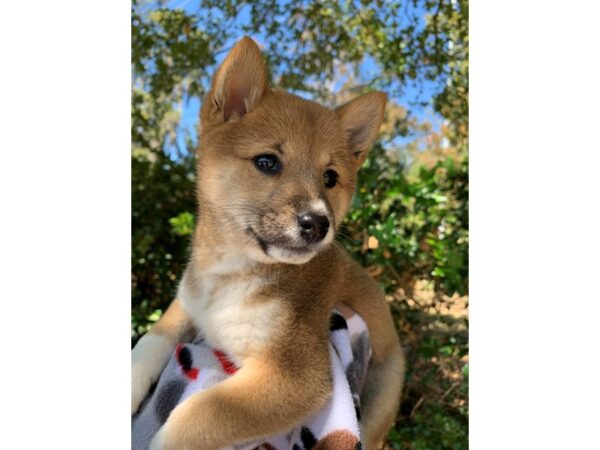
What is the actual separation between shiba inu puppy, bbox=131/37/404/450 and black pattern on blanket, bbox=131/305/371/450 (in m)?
0.05

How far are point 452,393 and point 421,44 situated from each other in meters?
2.59

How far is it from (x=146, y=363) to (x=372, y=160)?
2261 mm

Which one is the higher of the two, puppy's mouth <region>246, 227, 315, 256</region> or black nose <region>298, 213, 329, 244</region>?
black nose <region>298, 213, 329, 244</region>

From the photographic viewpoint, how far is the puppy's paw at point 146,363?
1952 mm

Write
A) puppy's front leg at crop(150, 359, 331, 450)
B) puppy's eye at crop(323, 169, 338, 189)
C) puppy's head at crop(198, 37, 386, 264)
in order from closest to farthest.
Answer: puppy's front leg at crop(150, 359, 331, 450), puppy's head at crop(198, 37, 386, 264), puppy's eye at crop(323, 169, 338, 189)

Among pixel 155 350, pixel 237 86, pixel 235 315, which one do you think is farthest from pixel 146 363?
pixel 237 86

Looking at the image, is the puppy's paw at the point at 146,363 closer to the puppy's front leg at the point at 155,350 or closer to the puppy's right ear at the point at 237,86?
the puppy's front leg at the point at 155,350

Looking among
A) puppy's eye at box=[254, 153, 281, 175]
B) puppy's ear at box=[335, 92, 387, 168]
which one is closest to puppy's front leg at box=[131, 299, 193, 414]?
puppy's eye at box=[254, 153, 281, 175]

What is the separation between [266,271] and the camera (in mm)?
2008

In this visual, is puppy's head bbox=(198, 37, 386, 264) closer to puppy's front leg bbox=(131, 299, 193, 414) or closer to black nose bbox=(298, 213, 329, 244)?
black nose bbox=(298, 213, 329, 244)

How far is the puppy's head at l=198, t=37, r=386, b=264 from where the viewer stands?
1797 millimetres

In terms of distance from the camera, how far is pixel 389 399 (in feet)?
7.55

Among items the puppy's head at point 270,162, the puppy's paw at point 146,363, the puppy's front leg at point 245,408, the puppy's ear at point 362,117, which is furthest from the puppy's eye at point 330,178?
the puppy's paw at point 146,363
